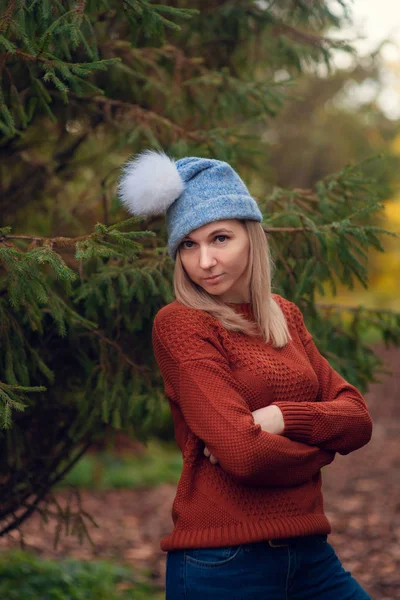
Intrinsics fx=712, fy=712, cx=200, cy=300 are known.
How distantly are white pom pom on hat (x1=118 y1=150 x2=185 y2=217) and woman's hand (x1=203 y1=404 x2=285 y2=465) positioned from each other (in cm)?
72

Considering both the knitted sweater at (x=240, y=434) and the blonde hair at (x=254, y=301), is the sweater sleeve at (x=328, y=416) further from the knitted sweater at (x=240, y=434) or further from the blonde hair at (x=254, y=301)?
the blonde hair at (x=254, y=301)

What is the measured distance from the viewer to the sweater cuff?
2.10 m

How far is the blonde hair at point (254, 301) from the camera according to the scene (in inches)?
88.0

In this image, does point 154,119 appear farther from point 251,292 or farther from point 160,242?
point 251,292

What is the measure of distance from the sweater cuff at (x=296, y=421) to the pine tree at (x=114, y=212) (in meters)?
0.70

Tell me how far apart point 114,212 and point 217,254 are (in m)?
1.37

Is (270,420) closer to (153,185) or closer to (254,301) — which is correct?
(254,301)

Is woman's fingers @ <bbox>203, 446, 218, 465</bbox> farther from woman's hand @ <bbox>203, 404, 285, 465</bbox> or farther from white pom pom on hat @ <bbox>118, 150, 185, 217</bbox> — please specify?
white pom pom on hat @ <bbox>118, 150, 185, 217</bbox>

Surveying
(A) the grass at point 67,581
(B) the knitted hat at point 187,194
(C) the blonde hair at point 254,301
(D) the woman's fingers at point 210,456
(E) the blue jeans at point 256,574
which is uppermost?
(B) the knitted hat at point 187,194

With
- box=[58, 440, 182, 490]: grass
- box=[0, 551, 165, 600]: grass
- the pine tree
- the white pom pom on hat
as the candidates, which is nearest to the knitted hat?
the white pom pom on hat

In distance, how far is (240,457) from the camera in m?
1.96

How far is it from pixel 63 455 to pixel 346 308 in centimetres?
165

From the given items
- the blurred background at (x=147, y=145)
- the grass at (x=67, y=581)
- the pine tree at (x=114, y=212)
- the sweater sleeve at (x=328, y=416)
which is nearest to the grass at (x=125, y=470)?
the blurred background at (x=147, y=145)

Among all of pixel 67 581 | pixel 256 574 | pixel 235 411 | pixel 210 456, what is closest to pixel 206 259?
pixel 235 411
